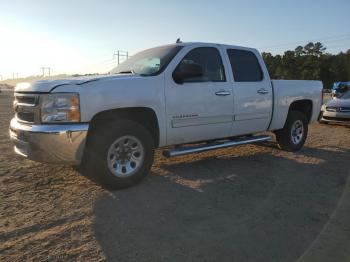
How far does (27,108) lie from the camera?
15.8 ft

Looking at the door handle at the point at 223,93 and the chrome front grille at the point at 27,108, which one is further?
the door handle at the point at 223,93

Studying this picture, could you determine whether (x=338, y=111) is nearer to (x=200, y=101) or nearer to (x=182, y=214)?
(x=200, y=101)

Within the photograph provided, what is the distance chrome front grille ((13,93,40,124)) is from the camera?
466 centimetres

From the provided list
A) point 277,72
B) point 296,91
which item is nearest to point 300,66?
point 277,72

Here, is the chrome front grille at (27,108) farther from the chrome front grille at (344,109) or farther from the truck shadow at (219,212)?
the chrome front grille at (344,109)

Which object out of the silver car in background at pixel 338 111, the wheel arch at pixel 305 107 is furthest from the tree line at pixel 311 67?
the wheel arch at pixel 305 107

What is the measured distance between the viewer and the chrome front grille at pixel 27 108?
15.3 feet

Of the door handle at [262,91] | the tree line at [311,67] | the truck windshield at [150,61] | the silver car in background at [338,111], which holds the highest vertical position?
the tree line at [311,67]

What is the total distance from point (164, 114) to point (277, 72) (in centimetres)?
8856

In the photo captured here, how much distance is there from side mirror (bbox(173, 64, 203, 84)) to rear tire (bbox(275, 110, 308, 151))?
306cm

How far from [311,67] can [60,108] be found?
9040 cm

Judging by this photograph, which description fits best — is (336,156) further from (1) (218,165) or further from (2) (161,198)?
(2) (161,198)

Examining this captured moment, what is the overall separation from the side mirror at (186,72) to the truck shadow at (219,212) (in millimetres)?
1450

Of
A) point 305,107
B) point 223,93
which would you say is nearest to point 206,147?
point 223,93
